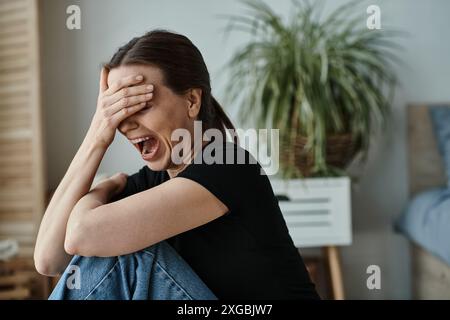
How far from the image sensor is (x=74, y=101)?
1.78m

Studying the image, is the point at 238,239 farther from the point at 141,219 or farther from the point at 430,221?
the point at 430,221

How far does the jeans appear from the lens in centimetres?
76

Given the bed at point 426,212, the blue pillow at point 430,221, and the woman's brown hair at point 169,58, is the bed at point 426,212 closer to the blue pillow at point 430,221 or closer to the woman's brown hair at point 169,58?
the blue pillow at point 430,221

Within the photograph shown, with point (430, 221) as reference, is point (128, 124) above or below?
above

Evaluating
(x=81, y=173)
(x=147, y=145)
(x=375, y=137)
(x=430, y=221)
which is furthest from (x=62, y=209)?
(x=375, y=137)

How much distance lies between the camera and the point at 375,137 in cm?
216

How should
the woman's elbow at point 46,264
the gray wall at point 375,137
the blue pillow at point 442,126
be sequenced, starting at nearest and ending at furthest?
1. the woman's elbow at point 46,264
2. the gray wall at point 375,137
3. the blue pillow at point 442,126

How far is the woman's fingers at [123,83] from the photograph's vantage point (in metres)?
0.81

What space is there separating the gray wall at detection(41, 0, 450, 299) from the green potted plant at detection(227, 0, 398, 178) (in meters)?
0.10

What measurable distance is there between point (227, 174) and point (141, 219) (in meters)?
0.14

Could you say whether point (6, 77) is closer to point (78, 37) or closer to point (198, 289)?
point (78, 37)

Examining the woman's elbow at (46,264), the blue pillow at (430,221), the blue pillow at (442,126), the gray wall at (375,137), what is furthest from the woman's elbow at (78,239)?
the blue pillow at (442,126)

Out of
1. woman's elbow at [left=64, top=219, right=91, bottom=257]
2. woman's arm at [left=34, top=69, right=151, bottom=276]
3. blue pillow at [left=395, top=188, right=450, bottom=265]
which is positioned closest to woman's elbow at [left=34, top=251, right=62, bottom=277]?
woman's arm at [left=34, top=69, right=151, bottom=276]

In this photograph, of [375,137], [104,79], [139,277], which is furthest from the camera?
[375,137]
